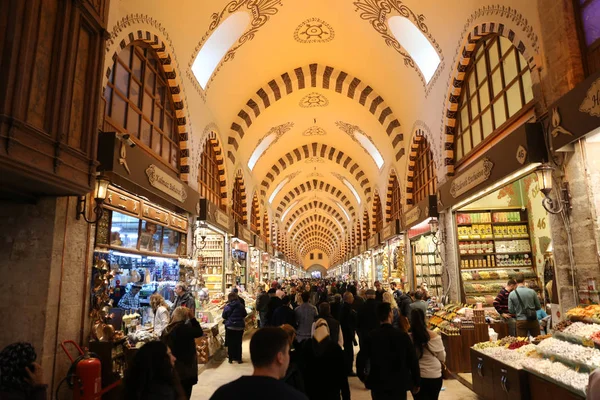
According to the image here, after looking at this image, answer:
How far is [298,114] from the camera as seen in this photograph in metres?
14.0

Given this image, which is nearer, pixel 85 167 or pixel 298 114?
pixel 85 167

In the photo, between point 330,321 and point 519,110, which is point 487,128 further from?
point 330,321

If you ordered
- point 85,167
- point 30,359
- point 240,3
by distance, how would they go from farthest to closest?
1. point 240,3
2. point 85,167
3. point 30,359

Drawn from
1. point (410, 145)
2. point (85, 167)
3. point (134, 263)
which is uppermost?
point (410, 145)

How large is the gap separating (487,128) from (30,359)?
21.1 feet

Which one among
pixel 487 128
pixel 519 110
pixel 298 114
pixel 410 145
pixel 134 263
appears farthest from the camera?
pixel 298 114

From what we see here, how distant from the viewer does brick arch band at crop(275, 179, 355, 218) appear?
23.6m

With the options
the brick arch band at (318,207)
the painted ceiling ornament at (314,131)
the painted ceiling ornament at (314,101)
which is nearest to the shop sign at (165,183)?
the painted ceiling ornament at (314,101)

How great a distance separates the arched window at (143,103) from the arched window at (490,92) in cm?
520

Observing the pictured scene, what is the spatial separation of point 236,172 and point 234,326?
21.6 feet

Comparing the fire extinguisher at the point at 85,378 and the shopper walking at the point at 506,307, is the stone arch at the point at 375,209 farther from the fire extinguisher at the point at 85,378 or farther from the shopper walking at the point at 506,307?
the fire extinguisher at the point at 85,378

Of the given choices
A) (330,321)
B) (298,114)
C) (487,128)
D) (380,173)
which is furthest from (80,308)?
(380,173)

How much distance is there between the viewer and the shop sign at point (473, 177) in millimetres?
5702

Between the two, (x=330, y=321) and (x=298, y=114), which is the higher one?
(x=298, y=114)
